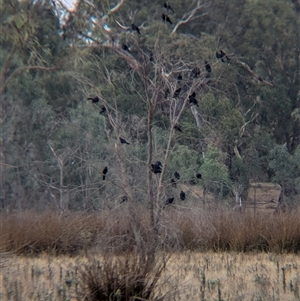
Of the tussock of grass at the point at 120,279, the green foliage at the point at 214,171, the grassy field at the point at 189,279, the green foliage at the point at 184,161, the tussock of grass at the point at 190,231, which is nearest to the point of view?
the tussock of grass at the point at 120,279

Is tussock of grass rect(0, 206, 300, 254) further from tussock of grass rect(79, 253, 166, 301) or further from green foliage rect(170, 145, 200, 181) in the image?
tussock of grass rect(79, 253, 166, 301)

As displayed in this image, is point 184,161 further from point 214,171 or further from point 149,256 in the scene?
point 149,256

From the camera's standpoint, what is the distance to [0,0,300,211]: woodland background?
30.5 feet

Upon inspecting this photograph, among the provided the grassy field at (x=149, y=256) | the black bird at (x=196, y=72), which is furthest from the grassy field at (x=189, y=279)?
the black bird at (x=196, y=72)

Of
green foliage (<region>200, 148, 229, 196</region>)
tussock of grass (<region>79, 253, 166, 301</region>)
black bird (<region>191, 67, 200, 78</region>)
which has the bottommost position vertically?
tussock of grass (<region>79, 253, 166, 301</region>)

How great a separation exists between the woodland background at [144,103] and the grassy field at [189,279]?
1043 mm

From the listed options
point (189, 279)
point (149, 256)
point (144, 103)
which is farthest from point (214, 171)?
point (149, 256)

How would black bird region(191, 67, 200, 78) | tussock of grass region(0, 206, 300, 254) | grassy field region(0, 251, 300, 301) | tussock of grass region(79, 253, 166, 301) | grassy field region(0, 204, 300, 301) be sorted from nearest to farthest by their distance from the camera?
1. tussock of grass region(79, 253, 166, 301)
2. grassy field region(0, 204, 300, 301)
3. grassy field region(0, 251, 300, 301)
4. black bird region(191, 67, 200, 78)
5. tussock of grass region(0, 206, 300, 254)

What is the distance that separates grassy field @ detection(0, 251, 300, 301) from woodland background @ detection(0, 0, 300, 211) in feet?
3.42

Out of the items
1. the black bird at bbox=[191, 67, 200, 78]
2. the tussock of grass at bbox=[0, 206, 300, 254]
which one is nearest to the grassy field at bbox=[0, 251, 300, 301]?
the tussock of grass at bbox=[0, 206, 300, 254]

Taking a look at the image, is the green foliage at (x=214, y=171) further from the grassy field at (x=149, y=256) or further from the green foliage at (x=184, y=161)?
the grassy field at (x=149, y=256)

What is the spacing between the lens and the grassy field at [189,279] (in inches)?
275

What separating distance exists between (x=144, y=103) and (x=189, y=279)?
440cm

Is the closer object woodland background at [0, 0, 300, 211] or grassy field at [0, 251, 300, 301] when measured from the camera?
grassy field at [0, 251, 300, 301]
